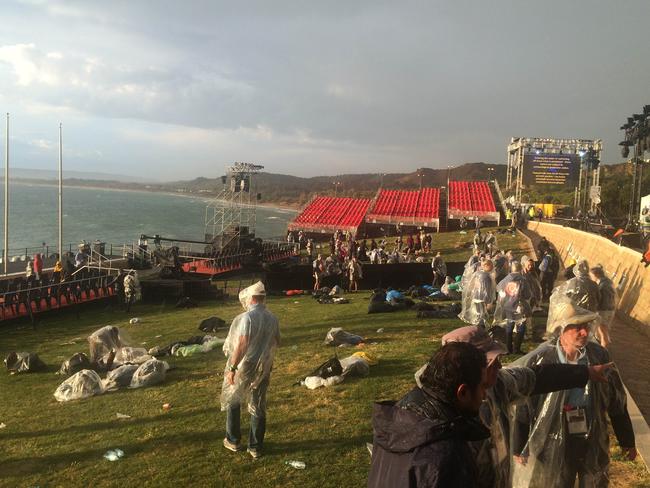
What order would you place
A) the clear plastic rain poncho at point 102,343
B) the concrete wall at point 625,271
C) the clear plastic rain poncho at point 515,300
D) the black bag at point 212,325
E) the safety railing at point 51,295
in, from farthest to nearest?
the safety railing at point 51,295 → the black bag at point 212,325 → the concrete wall at point 625,271 → the clear plastic rain poncho at point 102,343 → the clear plastic rain poncho at point 515,300

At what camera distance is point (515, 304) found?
830 cm

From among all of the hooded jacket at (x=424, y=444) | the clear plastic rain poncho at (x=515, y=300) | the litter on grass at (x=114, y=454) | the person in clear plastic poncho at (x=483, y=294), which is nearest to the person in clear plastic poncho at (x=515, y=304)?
the clear plastic rain poncho at (x=515, y=300)

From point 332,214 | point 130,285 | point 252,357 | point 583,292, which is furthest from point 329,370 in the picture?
point 332,214

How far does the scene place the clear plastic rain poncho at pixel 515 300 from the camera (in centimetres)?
830

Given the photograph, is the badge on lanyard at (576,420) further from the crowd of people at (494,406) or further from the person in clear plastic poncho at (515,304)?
the person in clear plastic poncho at (515,304)

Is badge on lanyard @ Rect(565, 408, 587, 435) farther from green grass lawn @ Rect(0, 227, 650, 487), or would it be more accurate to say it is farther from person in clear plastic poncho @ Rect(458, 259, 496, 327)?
person in clear plastic poncho @ Rect(458, 259, 496, 327)

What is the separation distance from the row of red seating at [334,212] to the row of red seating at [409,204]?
1818 millimetres

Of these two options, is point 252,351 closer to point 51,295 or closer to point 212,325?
point 212,325

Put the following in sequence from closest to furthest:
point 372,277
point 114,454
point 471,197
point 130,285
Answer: point 114,454 < point 130,285 < point 372,277 < point 471,197

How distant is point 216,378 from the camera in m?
8.77

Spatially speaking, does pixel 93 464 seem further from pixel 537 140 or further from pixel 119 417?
pixel 537 140

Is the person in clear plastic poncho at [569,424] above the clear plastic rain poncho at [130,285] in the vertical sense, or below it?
above

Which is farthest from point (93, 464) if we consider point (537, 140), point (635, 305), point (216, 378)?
point (537, 140)

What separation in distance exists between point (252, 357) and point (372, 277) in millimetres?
14365
